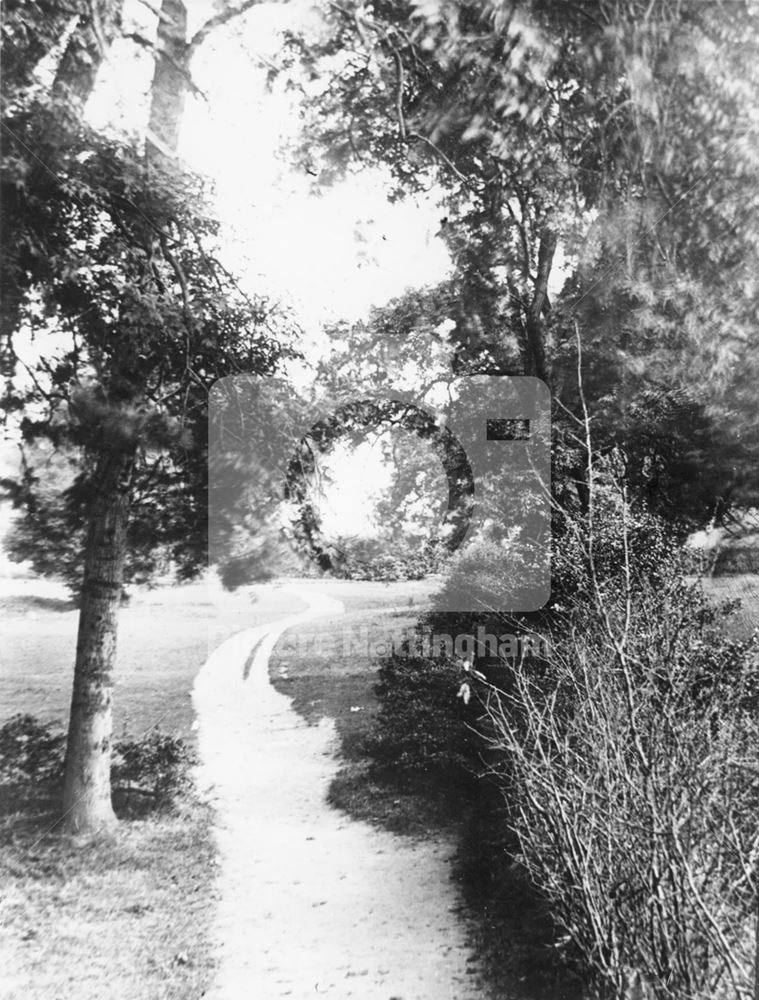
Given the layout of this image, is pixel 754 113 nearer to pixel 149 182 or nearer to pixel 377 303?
pixel 377 303

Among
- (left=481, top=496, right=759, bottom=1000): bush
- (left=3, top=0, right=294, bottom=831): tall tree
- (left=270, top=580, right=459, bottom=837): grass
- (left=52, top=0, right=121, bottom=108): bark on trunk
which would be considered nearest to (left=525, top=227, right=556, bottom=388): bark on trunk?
(left=481, top=496, right=759, bottom=1000): bush

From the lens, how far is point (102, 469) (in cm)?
202

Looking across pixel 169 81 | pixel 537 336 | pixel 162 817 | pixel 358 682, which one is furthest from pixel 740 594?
pixel 169 81

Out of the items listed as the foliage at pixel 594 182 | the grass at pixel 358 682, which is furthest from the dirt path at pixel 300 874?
the foliage at pixel 594 182

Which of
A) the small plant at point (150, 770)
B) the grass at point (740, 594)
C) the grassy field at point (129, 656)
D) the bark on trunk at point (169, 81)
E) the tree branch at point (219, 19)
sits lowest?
the small plant at point (150, 770)

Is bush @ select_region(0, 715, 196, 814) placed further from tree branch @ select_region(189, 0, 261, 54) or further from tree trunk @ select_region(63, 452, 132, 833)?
tree branch @ select_region(189, 0, 261, 54)

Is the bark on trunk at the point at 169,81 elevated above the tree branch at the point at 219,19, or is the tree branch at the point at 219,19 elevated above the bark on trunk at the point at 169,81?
the tree branch at the point at 219,19

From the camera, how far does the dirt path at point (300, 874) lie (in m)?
1.70

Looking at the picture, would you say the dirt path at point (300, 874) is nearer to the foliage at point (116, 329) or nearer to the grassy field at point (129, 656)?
the grassy field at point (129, 656)

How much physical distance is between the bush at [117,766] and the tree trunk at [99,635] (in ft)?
0.11

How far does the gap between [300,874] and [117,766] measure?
60 centimetres

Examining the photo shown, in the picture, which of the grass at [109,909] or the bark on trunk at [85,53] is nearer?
the grass at [109,909]

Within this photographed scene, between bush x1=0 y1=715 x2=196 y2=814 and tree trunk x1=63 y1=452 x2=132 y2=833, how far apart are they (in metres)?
0.03

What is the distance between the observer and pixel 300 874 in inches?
73.7
